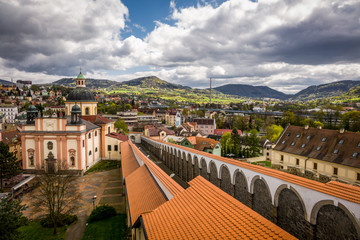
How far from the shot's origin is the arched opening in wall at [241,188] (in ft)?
44.2

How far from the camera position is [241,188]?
14078 millimetres

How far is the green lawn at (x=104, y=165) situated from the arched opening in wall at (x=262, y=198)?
30.4m

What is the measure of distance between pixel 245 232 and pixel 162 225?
2.90m

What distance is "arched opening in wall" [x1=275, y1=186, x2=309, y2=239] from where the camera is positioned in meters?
9.40

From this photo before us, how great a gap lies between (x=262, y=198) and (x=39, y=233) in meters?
18.7

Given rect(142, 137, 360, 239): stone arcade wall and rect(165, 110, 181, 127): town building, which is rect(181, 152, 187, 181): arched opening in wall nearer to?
rect(142, 137, 360, 239): stone arcade wall

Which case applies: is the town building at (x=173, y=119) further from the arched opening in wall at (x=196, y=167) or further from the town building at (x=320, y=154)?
the arched opening in wall at (x=196, y=167)

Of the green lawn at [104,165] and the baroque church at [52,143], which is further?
the green lawn at [104,165]

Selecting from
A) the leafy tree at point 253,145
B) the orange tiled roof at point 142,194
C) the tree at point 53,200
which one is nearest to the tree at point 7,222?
the tree at point 53,200

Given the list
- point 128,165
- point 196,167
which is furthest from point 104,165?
point 196,167

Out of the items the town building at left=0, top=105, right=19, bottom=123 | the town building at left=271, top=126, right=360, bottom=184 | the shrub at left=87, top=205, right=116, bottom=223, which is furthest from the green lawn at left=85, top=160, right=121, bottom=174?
the town building at left=0, top=105, right=19, bottom=123

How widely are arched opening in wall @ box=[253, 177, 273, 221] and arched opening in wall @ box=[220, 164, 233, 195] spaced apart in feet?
9.49

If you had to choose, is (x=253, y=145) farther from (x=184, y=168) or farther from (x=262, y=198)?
(x=262, y=198)

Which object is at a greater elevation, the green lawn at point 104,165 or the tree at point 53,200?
the tree at point 53,200
